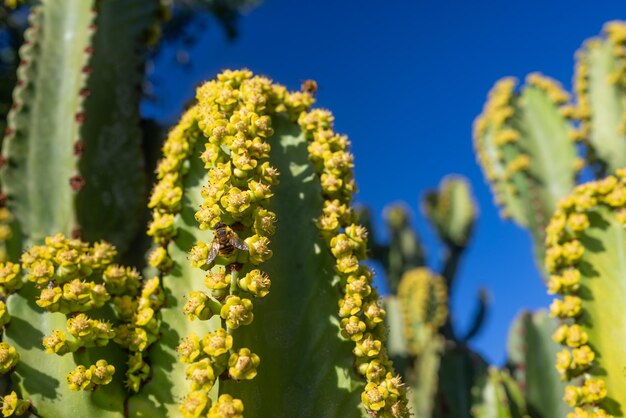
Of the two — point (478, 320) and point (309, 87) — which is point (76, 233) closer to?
point (309, 87)

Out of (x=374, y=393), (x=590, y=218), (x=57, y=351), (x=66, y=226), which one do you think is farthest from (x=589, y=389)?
(x=66, y=226)

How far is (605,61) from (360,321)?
3133mm

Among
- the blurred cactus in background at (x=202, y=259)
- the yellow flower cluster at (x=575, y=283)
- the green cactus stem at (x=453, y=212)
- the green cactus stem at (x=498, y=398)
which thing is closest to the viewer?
the blurred cactus in background at (x=202, y=259)

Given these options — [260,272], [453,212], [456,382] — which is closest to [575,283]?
[260,272]

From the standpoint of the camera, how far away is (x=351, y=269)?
4.77 feet

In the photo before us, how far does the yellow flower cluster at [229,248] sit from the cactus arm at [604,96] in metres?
2.79

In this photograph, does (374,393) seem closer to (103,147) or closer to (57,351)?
(57,351)

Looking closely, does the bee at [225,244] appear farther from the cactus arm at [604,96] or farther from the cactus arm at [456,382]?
the cactus arm at [604,96]

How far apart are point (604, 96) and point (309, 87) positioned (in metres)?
2.63

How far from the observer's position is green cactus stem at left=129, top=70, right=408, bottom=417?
1271mm

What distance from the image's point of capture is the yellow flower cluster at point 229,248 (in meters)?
1.22

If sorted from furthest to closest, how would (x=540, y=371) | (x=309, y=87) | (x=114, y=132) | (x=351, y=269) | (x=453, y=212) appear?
(x=453, y=212) → (x=540, y=371) → (x=114, y=132) → (x=309, y=87) → (x=351, y=269)

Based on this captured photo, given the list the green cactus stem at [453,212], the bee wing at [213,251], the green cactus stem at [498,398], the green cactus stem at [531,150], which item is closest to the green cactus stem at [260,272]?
the bee wing at [213,251]

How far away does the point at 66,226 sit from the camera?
2.06 meters
